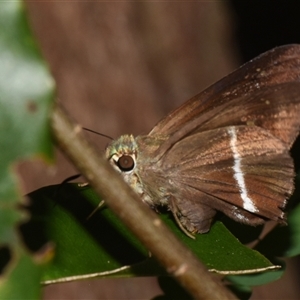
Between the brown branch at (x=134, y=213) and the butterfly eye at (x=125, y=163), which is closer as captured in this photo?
the brown branch at (x=134, y=213)

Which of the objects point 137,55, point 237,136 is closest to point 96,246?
point 237,136

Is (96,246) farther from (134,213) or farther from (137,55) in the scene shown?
(137,55)

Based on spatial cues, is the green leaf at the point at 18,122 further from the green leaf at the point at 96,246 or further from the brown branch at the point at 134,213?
the green leaf at the point at 96,246

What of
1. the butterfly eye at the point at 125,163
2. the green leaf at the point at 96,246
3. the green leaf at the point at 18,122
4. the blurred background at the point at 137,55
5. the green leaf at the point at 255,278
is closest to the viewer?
the green leaf at the point at 18,122

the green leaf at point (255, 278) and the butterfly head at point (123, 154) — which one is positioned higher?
the butterfly head at point (123, 154)

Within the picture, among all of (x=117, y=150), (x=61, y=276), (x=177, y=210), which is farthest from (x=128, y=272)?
(x=117, y=150)

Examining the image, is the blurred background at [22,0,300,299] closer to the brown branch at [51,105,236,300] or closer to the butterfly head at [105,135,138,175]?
the butterfly head at [105,135,138,175]

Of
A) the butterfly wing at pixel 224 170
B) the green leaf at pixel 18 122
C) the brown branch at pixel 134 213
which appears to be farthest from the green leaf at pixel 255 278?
the green leaf at pixel 18 122

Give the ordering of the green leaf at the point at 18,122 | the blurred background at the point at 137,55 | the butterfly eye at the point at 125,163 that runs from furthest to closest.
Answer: the blurred background at the point at 137,55
the butterfly eye at the point at 125,163
the green leaf at the point at 18,122
